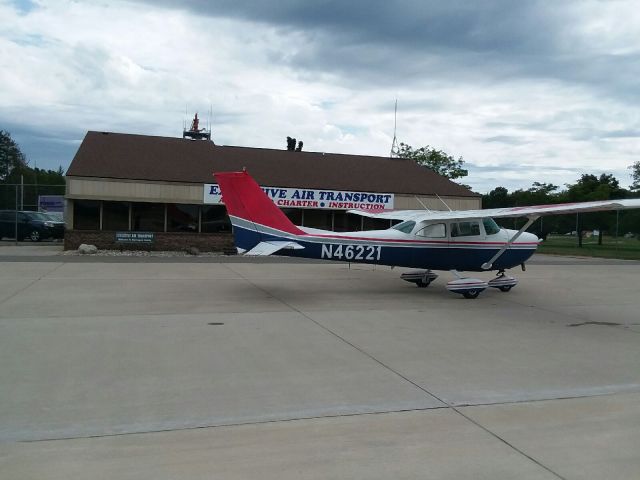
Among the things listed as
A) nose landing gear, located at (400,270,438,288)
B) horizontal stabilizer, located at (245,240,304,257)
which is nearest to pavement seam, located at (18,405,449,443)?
horizontal stabilizer, located at (245,240,304,257)

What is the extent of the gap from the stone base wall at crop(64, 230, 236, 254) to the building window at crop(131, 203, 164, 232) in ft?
2.39

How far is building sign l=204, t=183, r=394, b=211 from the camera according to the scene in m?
26.0

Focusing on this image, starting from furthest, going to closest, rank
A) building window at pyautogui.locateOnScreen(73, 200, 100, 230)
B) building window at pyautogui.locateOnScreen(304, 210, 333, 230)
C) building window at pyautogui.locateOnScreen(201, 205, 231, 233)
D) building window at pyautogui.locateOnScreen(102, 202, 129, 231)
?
building window at pyautogui.locateOnScreen(304, 210, 333, 230), building window at pyautogui.locateOnScreen(201, 205, 231, 233), building window at pyautogui.locateOnScreen(102, 202, 129, 231), building window at pyautogui.locateOnScreen(73, 200, 100, 230)

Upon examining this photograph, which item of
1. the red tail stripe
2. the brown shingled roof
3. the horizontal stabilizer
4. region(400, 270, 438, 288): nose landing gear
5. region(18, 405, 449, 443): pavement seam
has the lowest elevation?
region(18, 405, 449, 443): pavement seam

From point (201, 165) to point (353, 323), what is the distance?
19.0 meters

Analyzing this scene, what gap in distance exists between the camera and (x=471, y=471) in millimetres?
4062

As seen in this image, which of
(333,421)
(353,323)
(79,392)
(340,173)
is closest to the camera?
(333,421)

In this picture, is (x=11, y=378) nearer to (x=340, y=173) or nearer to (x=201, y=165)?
(x=201, y=165)

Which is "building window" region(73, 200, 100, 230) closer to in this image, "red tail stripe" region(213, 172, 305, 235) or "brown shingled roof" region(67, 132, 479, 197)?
"brown shingled roof" region(67, 132, 479, 197)

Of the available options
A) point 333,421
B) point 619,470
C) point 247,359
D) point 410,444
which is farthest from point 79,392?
point 619,470

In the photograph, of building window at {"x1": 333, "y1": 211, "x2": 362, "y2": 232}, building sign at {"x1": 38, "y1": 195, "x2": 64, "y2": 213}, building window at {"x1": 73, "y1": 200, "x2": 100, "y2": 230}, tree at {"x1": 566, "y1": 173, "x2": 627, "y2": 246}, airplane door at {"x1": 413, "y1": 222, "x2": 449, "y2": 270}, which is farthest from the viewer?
building sign at {"x1": 38, "y1": 195, "x2": 64, "y2": 213}

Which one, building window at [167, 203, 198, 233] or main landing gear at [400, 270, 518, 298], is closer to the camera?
main landing gear at [400, 270, 518, 298]

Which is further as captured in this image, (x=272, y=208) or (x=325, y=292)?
(x=325, y=292)

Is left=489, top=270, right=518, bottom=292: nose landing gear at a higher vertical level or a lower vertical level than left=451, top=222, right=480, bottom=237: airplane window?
lower
